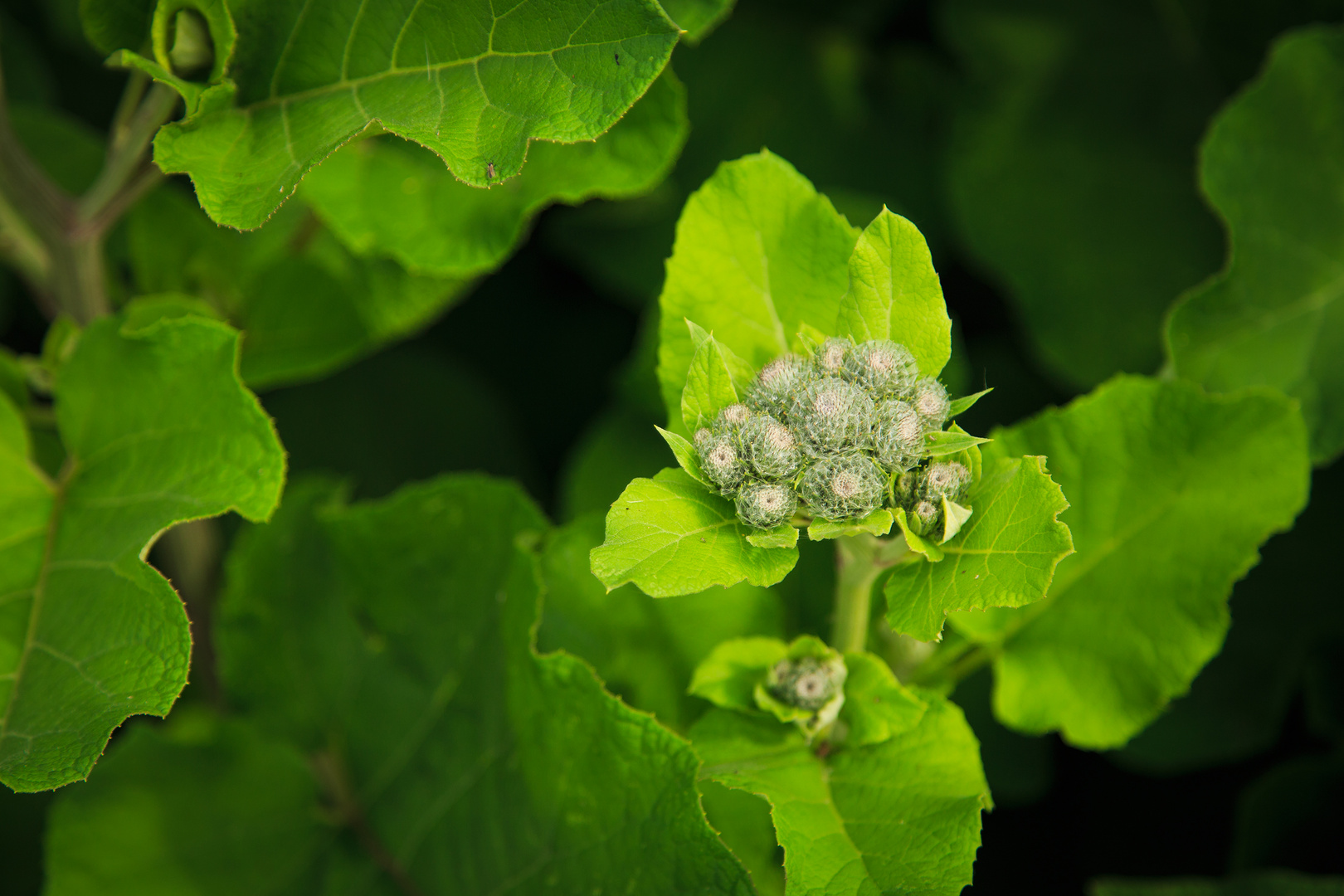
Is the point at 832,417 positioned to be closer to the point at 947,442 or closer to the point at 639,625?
the point at 947,442

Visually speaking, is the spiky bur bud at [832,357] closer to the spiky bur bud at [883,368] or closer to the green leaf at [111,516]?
the spiky bur bud at [883,368]

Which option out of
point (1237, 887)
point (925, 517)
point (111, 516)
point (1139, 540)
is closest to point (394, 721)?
point (111, 516)

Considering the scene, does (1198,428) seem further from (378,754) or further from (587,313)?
(587,313)

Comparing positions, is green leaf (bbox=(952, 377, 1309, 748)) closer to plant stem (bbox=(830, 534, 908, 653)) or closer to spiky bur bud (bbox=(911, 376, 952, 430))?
plant stem (bbox=(830, 534, 908, 653))

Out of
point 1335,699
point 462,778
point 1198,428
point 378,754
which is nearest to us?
point 1198,428

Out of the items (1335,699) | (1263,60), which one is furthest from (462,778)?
(1263,60)

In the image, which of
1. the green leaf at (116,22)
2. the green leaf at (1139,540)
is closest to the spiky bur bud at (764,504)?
the green leaf at (1139,540)
